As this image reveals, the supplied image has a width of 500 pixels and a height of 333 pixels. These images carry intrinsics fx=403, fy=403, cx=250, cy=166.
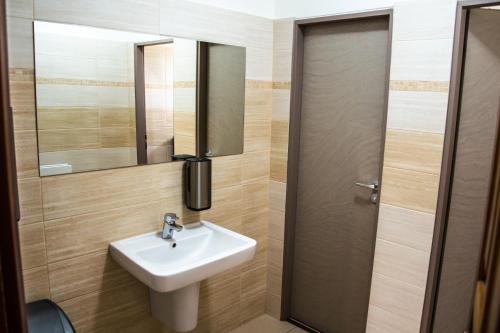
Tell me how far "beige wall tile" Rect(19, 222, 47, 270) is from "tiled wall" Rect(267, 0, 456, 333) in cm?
172

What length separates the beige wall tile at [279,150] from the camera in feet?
8.84

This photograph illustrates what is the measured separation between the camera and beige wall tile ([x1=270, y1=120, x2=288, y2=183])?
2.69 meters

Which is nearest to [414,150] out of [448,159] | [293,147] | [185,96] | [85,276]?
[448,159]

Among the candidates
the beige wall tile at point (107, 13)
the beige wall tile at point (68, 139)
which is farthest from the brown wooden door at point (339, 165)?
the beige wall tile at point (68, 139)

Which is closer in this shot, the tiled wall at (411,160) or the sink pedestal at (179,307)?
the tiled wall at (411,160)

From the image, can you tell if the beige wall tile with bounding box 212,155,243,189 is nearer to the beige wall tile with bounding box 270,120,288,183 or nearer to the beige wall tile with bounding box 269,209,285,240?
the beige wall tile with bounding box 270,120,288,183

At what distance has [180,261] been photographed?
210 cm

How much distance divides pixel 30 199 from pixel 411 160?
1.83m

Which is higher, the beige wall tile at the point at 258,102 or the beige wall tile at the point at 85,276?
the beige wall tile at the point at 258,102

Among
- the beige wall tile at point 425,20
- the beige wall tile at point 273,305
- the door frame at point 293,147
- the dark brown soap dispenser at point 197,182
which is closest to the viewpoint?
the beige wall tile at point 425,20

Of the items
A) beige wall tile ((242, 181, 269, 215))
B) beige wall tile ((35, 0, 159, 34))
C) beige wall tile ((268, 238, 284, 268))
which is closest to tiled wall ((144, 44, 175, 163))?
beige wall tile ((35, 0, 159, 34))

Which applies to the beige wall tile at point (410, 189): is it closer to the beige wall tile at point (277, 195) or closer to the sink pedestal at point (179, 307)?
the beige wall tile at point (277, 195)

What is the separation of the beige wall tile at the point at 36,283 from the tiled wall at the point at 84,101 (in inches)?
18.9

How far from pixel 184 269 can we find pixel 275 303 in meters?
1.36
